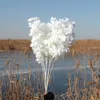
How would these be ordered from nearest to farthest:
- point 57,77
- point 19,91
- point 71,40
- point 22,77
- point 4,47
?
1. point 71,40
2. point 19,91
3. point 22,77
4. point 57,77
5. point 4,47

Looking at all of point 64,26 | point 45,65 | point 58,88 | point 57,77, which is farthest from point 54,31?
point 57,77

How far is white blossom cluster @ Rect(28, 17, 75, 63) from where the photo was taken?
2494 millimetres

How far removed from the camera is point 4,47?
3412 cm

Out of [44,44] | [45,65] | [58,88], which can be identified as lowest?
[58,88]

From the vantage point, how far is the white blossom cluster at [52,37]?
2.49m

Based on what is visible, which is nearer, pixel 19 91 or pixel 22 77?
pixel 19 91

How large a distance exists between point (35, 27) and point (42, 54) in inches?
9.0

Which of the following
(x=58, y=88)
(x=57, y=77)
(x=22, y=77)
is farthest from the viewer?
(x=57, y=77)

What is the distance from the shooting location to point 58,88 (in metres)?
9.04

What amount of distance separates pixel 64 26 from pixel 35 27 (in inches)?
9.3

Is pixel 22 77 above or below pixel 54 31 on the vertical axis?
below

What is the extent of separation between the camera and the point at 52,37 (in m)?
2.52

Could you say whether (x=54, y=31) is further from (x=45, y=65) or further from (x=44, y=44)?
(x=45, y=65)

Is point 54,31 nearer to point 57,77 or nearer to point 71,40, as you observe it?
point 71,40
